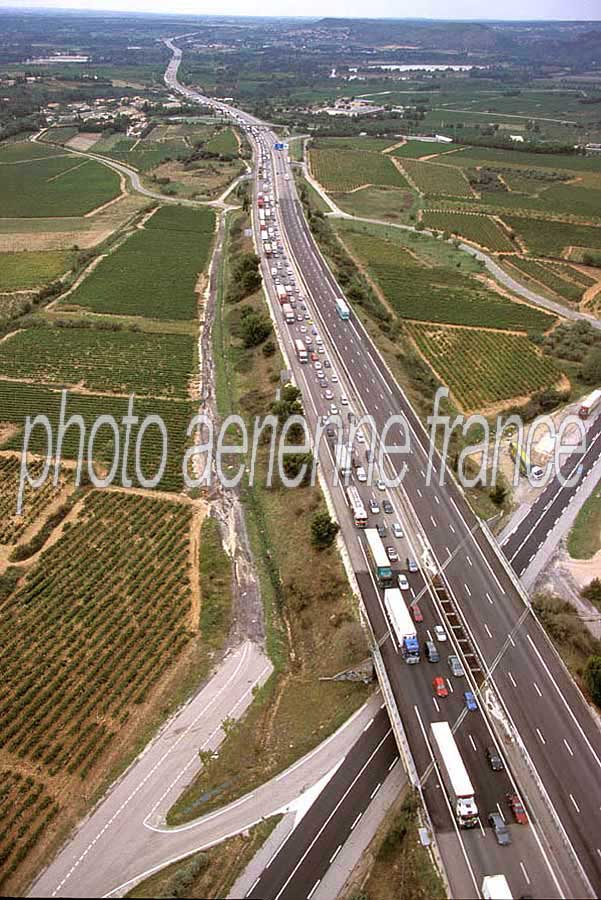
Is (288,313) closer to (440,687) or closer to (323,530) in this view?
(323,530)

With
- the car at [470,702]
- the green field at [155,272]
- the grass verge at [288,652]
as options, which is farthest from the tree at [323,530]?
the green field at [155,272]

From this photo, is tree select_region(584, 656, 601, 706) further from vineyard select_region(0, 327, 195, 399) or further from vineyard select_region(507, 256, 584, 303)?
vineyard select_region(507, 256, 584, 303)

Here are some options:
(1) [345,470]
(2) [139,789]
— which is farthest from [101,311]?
(2) [139,789]

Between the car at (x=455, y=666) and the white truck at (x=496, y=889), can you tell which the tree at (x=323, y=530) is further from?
the white truck at (x=496, y=889)

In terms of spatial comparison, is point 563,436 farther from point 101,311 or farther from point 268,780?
point 101,311

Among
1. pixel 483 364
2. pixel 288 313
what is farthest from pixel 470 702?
pixel 288 313

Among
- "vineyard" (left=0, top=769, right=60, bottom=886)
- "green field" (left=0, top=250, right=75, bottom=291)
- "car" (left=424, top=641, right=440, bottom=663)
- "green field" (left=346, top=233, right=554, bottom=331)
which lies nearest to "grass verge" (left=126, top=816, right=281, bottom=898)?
"vineyard" (left=0, top=769, right=60, bottom=886)
